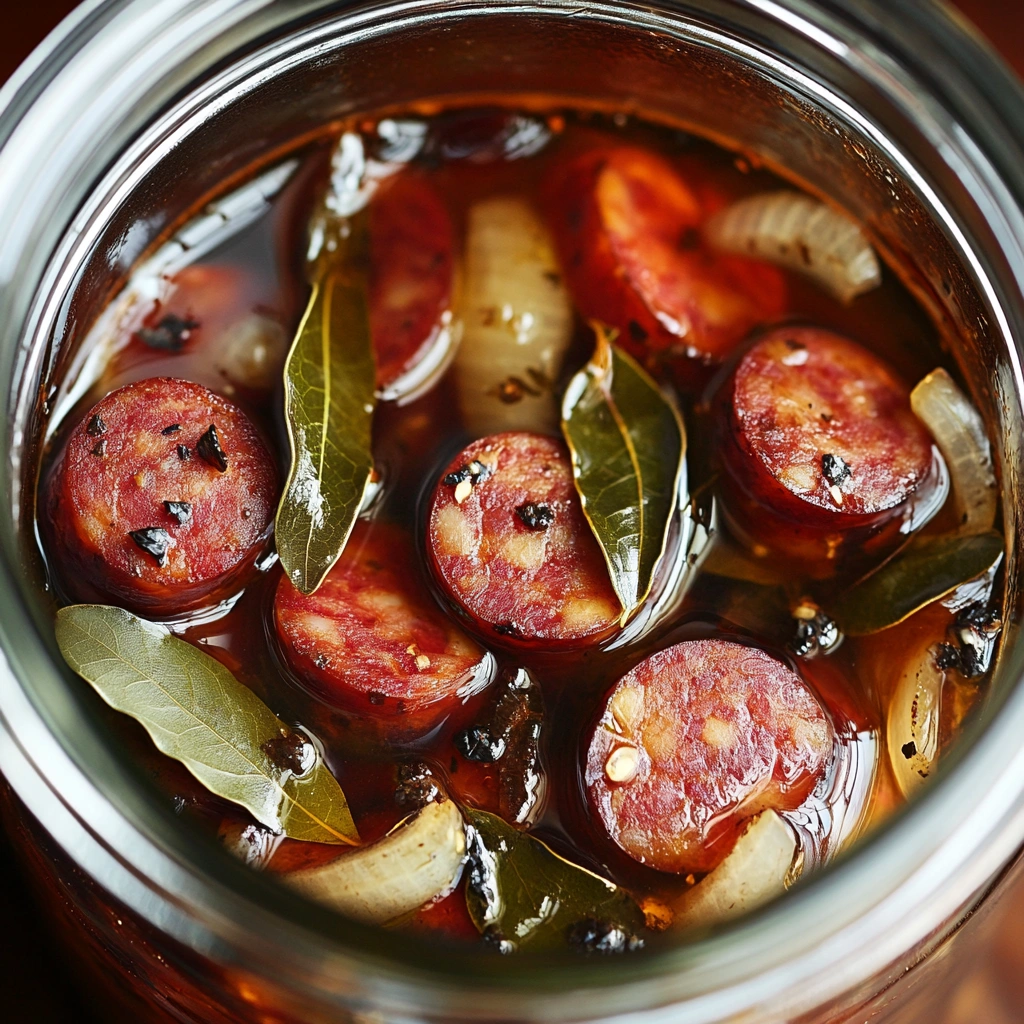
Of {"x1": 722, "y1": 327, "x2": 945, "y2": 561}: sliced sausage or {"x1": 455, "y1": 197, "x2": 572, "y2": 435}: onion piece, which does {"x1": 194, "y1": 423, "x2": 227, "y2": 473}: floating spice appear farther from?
{"x1": 722, "y1": 327, "x2": 945, "y2": 561}: sliced sausage

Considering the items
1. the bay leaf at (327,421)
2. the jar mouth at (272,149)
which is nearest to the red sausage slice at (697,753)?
the jar mouth at (272,149)

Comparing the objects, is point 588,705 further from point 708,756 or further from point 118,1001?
point 118,1001

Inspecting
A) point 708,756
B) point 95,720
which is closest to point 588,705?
point 708,756

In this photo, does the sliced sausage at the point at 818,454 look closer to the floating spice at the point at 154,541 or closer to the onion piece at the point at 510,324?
the onion piece at the point at 510,324

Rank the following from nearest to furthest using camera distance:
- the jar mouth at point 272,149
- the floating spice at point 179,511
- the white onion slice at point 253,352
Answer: the jar mouth at point 272,149 < the floating spice at point 179,511 < the white onion slice at point 253,352

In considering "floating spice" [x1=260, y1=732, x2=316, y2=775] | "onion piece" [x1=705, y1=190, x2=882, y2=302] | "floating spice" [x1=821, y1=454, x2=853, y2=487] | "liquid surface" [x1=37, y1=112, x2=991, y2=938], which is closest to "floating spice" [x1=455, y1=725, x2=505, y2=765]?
"liquid surface" [x1=37, y1=112, x2=991, y2=938]

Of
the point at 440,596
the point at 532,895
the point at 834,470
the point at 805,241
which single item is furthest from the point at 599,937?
the point at 805,241
